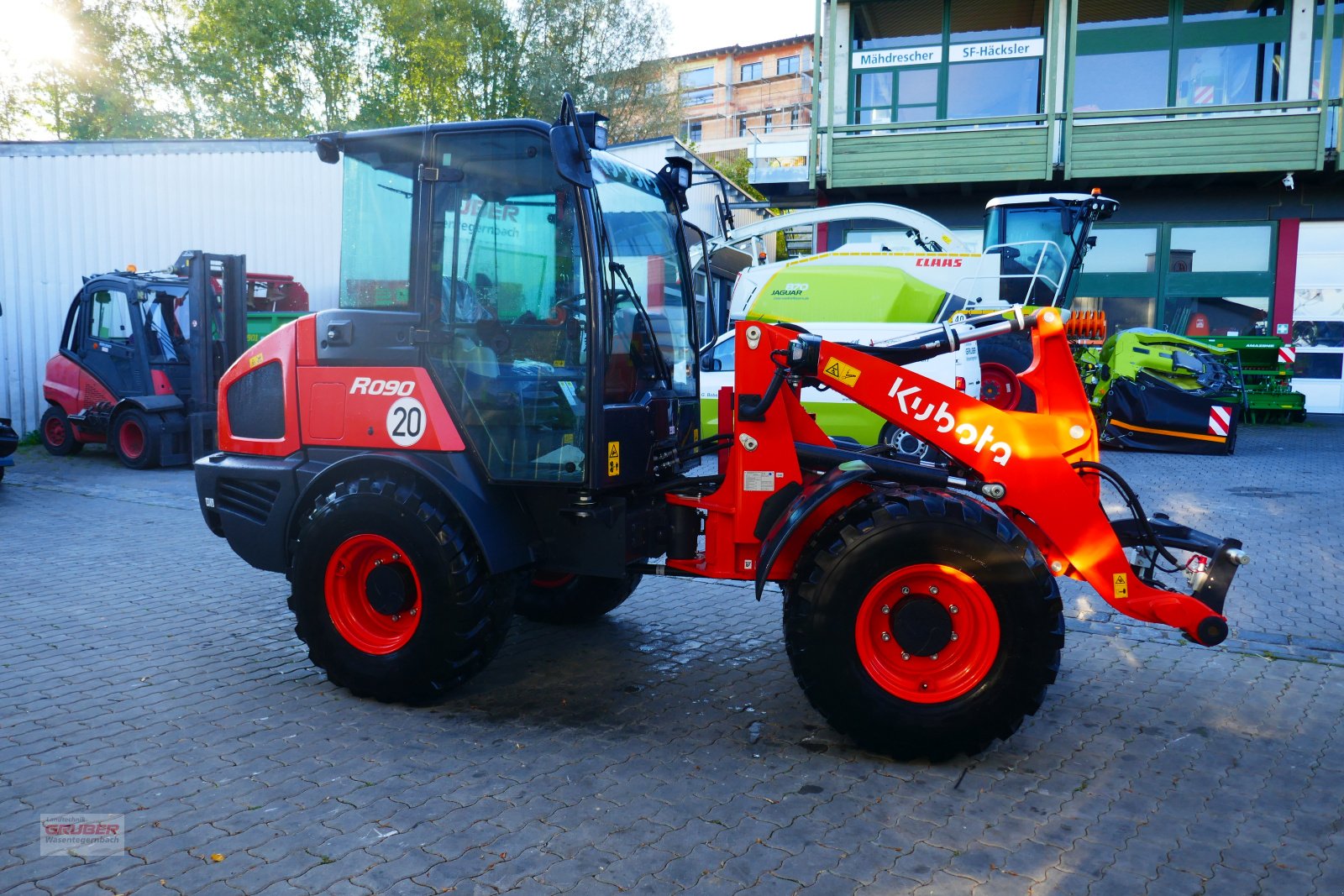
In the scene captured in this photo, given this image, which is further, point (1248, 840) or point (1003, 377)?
point (1003, 377)

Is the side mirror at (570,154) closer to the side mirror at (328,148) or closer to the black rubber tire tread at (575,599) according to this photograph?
the side mirror at (328,148)

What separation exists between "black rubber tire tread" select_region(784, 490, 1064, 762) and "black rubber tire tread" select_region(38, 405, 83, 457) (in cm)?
1336

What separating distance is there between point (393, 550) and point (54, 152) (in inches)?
582

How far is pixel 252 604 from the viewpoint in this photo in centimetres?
661

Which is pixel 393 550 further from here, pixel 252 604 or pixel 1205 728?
pixel 1205 728

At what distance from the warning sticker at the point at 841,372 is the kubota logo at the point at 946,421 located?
162mm

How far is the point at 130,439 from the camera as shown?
1316 cm

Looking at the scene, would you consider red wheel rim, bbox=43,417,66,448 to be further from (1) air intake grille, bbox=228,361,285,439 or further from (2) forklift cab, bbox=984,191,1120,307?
(2) forklift cab, bbox=984,191,1120,307

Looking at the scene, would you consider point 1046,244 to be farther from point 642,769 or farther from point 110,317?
point 110,317

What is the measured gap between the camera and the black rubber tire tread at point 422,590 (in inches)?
177

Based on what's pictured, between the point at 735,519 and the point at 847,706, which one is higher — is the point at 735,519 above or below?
above

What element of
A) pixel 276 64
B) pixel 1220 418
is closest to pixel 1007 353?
pixel 1220 418

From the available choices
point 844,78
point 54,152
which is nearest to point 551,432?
point 54,152

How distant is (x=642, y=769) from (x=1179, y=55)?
20.6m
